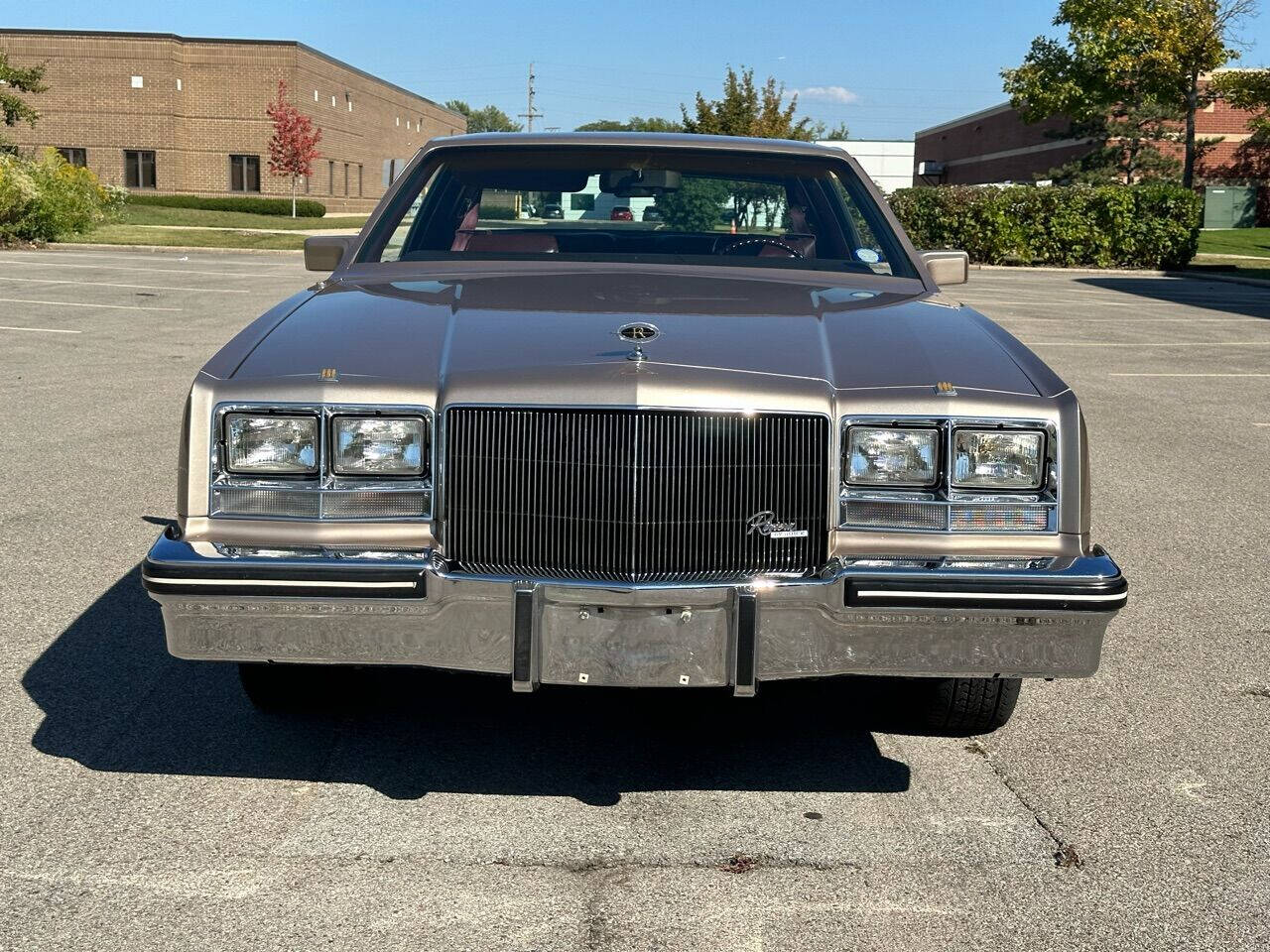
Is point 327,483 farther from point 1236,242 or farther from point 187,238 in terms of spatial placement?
point 1236,242

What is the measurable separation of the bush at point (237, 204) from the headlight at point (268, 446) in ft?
152

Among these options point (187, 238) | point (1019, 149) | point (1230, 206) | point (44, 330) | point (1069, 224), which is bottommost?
point (44, 330)

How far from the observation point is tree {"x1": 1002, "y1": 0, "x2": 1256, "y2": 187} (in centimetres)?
3731

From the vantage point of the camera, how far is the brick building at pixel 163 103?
2016 inches

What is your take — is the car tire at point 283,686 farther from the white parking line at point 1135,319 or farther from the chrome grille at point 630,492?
the white parking line at point 1135,319

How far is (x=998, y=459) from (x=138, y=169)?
53849 mm

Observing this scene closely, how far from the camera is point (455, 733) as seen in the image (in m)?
3.99

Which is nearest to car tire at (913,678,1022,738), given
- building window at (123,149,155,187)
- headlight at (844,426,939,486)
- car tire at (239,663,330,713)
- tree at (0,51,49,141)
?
headlight at (844,426,939,486)

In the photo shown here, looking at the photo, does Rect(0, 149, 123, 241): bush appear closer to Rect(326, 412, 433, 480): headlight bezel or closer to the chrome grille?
Rect(326, 412, 433, 480): headlight bezel

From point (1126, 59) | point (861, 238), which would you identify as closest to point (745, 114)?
point (1126, 59)

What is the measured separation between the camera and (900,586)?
3162 mm

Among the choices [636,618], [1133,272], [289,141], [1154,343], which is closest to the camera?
[636,618]

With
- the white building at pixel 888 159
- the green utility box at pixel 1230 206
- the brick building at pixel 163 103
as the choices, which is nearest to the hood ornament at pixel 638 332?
the brick building at pixel 163 103

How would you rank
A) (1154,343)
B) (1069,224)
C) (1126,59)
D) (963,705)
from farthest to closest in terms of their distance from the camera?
(1126,59), (1069,224), (1154,343), (963,705)
